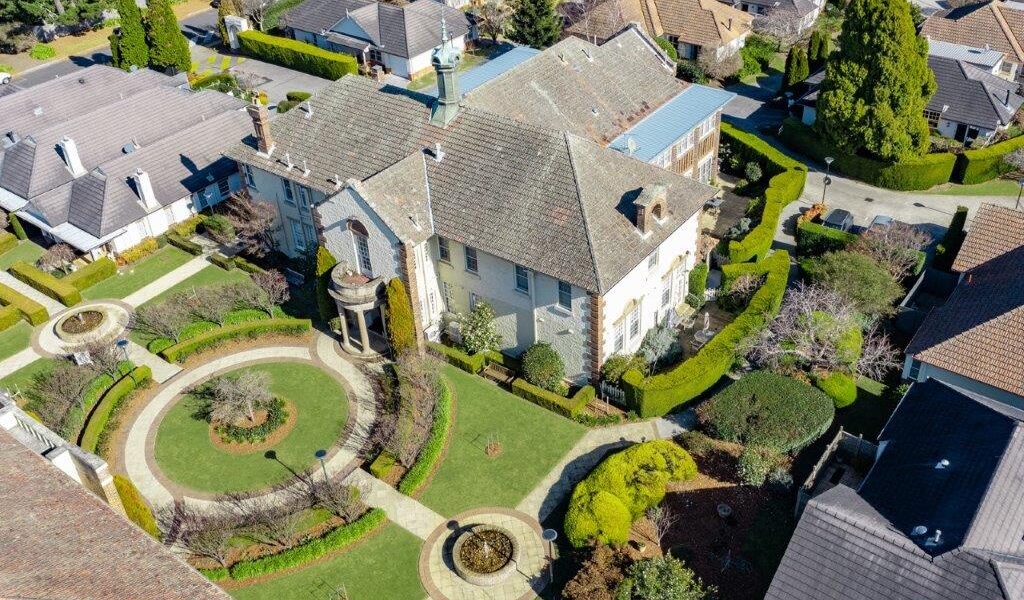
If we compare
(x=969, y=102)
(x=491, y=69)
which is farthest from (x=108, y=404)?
(x=969, y=102)

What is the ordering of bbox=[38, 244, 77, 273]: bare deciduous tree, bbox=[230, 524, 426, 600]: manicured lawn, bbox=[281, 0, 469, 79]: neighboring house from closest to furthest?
bbox=[230, 524, 426, 600]: manicured lawn
bbox=[38, 244, 77, 273]: bare deciduous tree
bbox=[281, 0, 469, 79]: neighboring house

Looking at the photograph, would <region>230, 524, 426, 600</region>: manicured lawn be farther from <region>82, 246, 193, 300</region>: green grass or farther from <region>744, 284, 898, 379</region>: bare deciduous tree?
<region>82, 246, 193, 300</region>: green grass

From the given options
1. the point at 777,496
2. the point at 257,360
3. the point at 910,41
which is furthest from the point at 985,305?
the point at 257,360

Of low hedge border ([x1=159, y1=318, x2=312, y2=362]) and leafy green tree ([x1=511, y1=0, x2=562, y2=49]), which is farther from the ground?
leafy green tree ([x1=511, y1=0, x2=562, y2=49])

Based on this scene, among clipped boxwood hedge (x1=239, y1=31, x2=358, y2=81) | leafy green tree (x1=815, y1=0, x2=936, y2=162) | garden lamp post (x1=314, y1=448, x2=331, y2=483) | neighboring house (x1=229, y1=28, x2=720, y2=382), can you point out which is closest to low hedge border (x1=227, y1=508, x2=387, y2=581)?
garden lamp post (x1=314, y1=448, x2=331, y2=483)

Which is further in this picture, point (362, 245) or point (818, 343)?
point (362, 245)

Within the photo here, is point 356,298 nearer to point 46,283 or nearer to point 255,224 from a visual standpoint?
point 255,224
